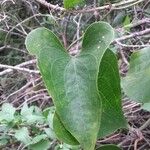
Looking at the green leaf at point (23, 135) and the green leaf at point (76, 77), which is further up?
the green leaf at point (76, 77)

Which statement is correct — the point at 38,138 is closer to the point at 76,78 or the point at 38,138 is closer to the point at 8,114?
the point at 8,114

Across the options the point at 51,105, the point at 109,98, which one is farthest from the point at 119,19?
the point at 109,98

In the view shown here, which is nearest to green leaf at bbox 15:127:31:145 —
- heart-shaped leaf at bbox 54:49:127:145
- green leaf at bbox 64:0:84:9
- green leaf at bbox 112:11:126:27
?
heart-shaped leaf at bbox 54:49:127:145

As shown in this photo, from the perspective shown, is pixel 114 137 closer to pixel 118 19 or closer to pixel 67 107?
pixel 67 107

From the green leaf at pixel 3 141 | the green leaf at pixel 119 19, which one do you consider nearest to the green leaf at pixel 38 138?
the green leaf at pixel 3 141

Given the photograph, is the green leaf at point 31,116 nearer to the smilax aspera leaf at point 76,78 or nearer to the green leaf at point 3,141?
the green leaf at point 3,141

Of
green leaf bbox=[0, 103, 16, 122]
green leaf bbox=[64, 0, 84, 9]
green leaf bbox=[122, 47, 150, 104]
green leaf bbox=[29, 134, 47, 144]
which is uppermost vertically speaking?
green leaf bbox=[64, 0, 84, 9]

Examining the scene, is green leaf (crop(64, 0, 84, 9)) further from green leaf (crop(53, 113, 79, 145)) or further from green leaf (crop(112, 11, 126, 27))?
green leaf (crop(112, 11, 126, 27))
